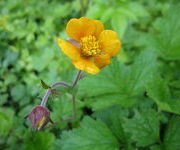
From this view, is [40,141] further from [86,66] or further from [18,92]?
[86,66]

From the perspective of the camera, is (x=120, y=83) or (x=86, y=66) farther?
(x=120, y=83)

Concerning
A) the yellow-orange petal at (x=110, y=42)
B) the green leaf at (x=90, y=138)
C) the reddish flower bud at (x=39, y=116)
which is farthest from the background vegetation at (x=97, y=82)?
the yellow-orange petal at (x=110, y=42)

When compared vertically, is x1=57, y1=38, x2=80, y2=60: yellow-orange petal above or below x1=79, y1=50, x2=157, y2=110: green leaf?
above

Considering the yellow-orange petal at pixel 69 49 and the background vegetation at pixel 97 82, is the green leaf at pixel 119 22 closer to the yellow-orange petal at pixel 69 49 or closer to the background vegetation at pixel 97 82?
the background vegetation at pixel 97 82

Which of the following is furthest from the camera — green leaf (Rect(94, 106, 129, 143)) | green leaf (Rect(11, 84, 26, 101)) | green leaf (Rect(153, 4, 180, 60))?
green leaf (Rect(11, 84, 26, 101))

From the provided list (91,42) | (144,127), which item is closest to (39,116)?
(91,42)

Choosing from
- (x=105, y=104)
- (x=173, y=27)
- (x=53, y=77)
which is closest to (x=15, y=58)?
(x=53, y=77)

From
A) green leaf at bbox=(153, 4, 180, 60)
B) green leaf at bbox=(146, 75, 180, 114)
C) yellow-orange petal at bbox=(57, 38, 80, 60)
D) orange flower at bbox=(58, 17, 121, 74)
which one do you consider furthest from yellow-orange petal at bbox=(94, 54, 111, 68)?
green leaf at bbox=(153, 4, 180, 60)

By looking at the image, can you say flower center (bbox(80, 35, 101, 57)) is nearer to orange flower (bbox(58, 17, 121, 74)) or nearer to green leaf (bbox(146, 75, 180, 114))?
orange flower (bbox(58, 17, 121, 74))
